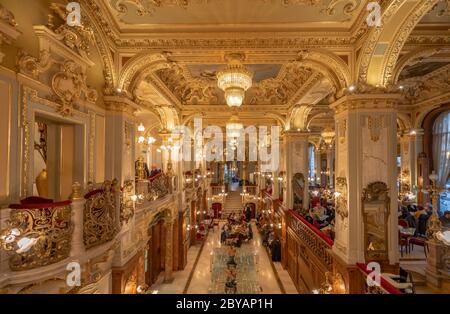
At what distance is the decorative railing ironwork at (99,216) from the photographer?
3.93 m

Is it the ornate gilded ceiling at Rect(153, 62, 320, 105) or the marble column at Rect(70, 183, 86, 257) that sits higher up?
the ornate gilded ceiling at Rect(153, 62, 320, 105)

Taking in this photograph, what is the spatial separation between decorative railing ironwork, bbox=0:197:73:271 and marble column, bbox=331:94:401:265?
19.0ft

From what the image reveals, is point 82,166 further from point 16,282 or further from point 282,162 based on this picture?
point 282,162

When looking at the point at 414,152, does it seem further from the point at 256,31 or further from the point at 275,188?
the point at 256,31

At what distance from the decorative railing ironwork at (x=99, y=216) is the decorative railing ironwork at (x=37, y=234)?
359mm

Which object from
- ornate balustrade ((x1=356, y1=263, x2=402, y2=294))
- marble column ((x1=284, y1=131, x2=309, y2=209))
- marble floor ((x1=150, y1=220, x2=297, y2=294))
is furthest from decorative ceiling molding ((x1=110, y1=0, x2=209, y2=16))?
marble floor ((x1=150, y1=220, x2=297, y2=294))

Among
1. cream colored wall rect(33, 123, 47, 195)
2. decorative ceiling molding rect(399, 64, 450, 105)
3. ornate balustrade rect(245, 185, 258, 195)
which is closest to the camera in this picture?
cream colored wall rect(33, 123, 47, 195)

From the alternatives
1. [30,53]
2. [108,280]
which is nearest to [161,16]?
[30,53]

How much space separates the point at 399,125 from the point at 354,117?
10.9 m

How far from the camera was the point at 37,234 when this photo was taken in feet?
10.5

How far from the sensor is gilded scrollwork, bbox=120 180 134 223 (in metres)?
5.80

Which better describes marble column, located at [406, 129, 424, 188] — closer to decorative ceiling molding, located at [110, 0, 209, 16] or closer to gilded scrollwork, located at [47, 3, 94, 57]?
decorative ceiling molding, located at [110, 0, 209, 16]

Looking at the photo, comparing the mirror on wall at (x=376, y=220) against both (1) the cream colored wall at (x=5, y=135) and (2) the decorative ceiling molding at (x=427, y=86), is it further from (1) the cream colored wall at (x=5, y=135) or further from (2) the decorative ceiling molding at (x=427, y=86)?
(2) the decorative ceiling molding at (x=427, y=86)

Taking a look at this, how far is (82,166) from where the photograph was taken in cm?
509
